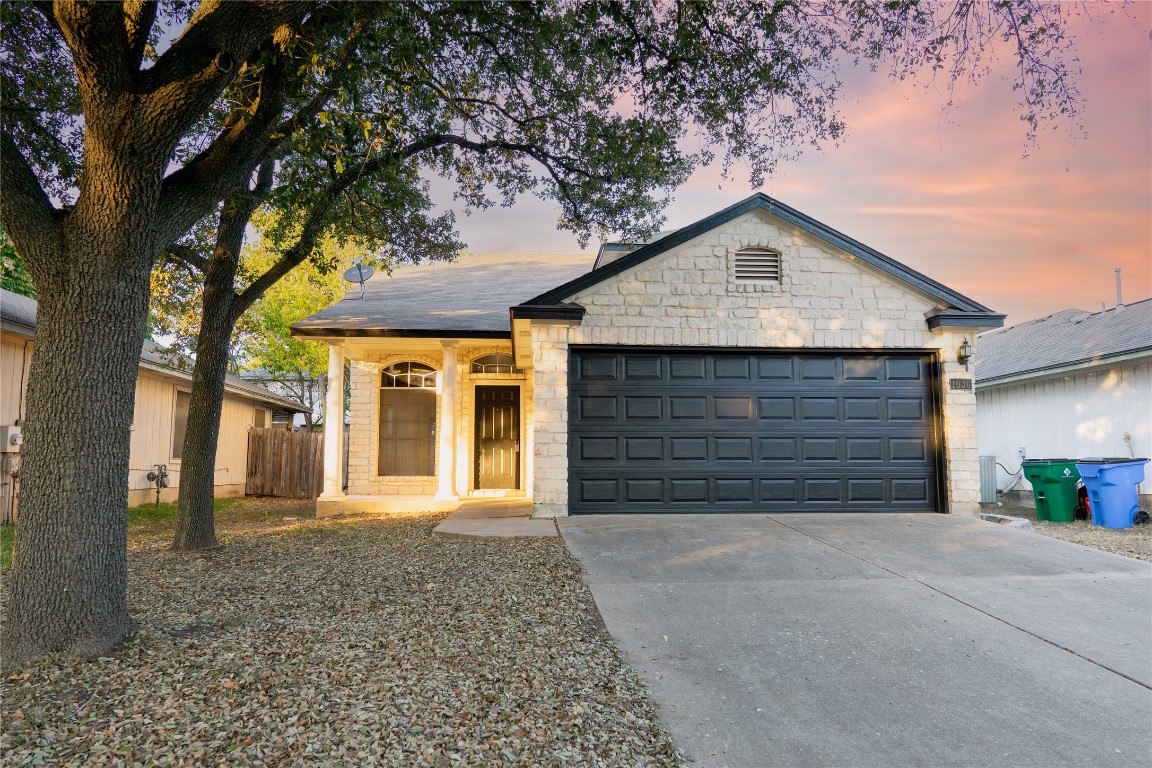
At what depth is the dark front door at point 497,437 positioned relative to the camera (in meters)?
12.0

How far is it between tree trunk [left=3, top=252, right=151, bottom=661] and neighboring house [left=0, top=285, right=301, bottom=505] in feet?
8.85

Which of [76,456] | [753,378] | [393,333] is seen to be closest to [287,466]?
[393,333]

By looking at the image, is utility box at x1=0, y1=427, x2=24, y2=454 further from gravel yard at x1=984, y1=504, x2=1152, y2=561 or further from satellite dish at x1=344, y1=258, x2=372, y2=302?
gravel yard at x1=984, y1=504, x2=1152, y2=561

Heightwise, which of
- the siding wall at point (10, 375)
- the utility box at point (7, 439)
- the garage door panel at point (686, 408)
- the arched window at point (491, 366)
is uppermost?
the arched window at point (491, 366)

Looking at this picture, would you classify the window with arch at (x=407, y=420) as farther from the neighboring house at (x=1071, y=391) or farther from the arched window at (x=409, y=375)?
the neighboring house at (x=1071, y=391)

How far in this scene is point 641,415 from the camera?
27.7ft

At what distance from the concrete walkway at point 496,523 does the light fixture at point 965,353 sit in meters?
5.86

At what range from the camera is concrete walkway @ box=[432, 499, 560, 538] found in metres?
7.24

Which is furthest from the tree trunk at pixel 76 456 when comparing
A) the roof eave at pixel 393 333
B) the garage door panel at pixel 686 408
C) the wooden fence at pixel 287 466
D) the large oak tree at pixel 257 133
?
the wooden fence at pixel 287 466

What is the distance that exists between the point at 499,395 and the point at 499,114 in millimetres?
5374

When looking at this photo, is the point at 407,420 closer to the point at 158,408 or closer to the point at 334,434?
the point at 334,434

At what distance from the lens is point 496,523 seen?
792 centimetres

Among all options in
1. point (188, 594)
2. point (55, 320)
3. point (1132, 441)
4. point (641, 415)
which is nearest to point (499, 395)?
point (641, 415)

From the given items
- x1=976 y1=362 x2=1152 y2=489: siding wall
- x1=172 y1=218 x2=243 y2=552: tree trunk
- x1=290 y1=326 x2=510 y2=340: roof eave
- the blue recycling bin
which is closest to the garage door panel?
x1=290 y1=326 x2=510 y2=340: roof eave
